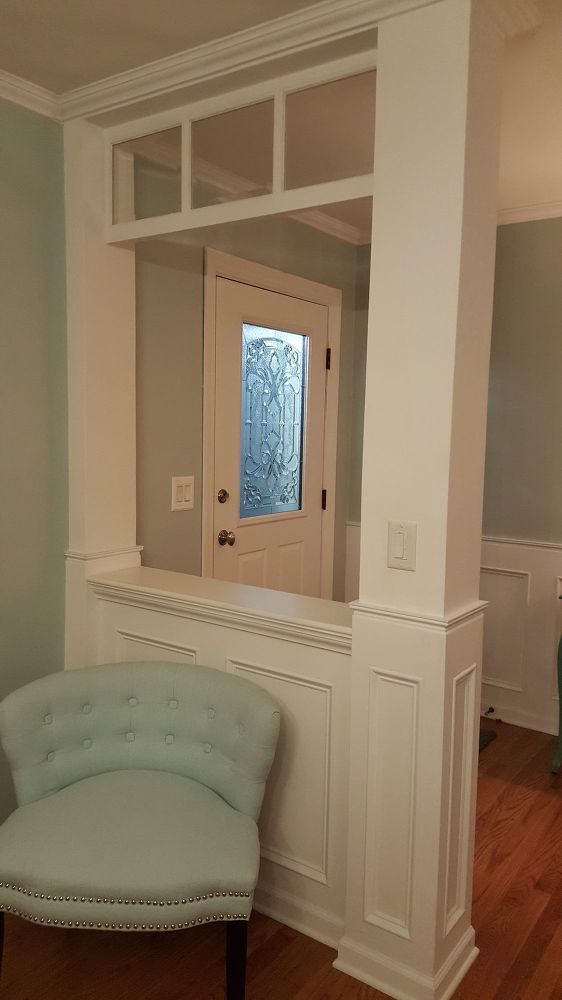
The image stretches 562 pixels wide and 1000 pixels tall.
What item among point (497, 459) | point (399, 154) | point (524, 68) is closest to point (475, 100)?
point (399, 154)

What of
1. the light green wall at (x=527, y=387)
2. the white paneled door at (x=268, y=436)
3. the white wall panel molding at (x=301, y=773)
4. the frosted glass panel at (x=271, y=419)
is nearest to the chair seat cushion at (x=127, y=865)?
the white wall panel molding at (x=301, y=773)

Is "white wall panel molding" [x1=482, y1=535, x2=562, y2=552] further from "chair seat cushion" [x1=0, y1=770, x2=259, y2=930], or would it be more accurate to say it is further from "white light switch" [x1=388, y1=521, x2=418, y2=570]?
"chair seat cushion" [x1=0, y1=770, x2=259, y2=930]

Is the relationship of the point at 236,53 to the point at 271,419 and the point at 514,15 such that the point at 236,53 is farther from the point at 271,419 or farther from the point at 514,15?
the point at 271,419

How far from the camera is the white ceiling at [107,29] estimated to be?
183cm

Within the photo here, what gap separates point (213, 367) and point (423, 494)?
144 cm

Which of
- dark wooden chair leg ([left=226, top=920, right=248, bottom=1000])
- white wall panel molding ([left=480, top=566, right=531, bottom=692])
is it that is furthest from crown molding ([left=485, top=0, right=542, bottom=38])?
white wall panel molding ([left=480, top=566, right=531, bottom=692])

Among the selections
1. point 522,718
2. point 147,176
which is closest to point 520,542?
point 522,718

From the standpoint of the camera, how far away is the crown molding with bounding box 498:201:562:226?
340 cm

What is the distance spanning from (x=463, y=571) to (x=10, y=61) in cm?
188

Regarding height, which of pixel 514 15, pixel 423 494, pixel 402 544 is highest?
pixel 514 15

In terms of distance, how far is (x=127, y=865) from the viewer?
1.65 meters

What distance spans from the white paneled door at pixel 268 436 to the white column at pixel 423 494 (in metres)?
1.32

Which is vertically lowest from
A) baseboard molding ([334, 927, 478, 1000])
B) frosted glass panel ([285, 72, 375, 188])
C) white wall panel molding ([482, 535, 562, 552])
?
baseboard molding ([334, 927, 478, 1000])

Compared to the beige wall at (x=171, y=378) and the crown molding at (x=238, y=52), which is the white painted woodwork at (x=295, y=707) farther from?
the crown molding at (x=238, y=52)
